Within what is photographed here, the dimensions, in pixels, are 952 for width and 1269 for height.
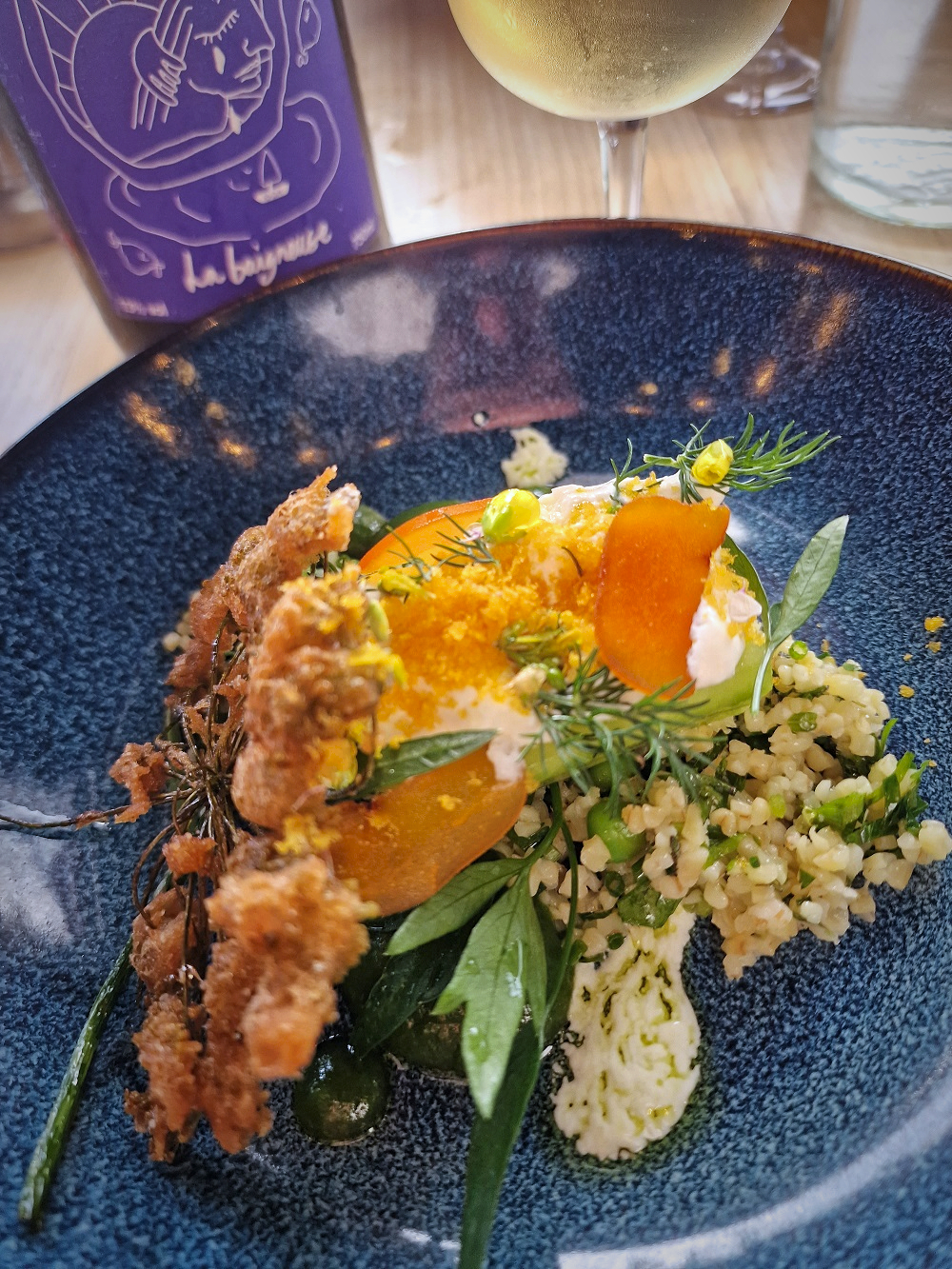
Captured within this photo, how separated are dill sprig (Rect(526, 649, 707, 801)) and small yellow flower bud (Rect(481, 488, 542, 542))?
16 centimetres

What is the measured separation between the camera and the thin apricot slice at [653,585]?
981 mm

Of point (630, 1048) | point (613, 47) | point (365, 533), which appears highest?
point (613, 47)

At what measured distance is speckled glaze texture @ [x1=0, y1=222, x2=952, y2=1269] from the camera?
86 centimetres

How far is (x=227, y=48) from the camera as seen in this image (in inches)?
48.8

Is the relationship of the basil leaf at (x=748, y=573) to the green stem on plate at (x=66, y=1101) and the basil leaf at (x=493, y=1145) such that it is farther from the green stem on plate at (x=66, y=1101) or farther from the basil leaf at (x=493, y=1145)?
the green stem on plate at (x=66, y=1101)

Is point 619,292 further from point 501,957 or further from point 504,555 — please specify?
point 501,957

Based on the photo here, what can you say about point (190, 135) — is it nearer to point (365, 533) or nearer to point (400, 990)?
point (365, 533)

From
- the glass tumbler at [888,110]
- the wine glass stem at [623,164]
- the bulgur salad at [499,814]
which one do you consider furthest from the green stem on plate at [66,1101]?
the glass tumbler at [888,110]

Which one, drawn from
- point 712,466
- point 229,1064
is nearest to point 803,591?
point 712,466

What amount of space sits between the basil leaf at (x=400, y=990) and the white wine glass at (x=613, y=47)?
1102 millimetres

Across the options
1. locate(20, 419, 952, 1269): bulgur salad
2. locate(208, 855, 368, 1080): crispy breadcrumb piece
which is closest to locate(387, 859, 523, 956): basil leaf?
locate(20, 419, 952, 1269): bulgur salad

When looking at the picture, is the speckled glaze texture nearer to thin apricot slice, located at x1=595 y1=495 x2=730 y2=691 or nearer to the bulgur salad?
the bulgur salad

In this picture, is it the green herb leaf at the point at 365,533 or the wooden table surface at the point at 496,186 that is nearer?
the green herb leaf at the point at 365,533

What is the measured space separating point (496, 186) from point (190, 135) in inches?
41.9
